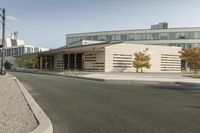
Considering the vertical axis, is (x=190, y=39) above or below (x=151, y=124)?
above

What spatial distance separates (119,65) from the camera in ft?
182

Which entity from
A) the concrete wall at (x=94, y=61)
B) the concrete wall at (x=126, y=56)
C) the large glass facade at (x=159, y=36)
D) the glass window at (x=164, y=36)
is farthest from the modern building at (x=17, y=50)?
the concrete wall at (x=126, y=56)

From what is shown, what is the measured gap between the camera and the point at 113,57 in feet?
180

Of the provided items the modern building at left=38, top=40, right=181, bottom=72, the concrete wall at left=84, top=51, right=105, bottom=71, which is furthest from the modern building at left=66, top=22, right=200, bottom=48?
the concrete wall at left=84, top=51, right=105, bottom=71

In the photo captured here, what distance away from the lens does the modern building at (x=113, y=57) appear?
5414 cm

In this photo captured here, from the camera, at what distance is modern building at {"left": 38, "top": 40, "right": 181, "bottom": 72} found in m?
54.1

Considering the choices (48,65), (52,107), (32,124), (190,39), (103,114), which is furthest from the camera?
(190,39)

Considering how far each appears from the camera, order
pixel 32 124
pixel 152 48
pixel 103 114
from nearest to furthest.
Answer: pixel 32 124 < pixel 103 114 < pixel 152 48

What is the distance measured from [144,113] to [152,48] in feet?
171

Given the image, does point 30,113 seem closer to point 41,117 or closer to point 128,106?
point 41,117

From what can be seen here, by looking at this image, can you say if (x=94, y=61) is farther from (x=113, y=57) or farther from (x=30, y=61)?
(x=30, y=61)

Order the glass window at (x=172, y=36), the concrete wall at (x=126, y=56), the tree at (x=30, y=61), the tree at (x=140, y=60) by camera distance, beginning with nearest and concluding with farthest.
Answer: the concrete wall at (x=126, y=56)
the tree at (x=140, y=60)
the tree at (x=30, y=61)
the glass window at (x=172, y=36)

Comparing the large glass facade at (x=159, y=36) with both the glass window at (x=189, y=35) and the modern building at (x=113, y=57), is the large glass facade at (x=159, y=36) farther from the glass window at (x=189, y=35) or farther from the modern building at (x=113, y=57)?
the modern building at (x=113, y=57)

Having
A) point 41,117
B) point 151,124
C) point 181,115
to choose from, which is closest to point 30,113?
point 41,117
